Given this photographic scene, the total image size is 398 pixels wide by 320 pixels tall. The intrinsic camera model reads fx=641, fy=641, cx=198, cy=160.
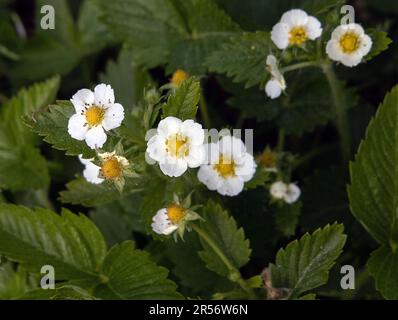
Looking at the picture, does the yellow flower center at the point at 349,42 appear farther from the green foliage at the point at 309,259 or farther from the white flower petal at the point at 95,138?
the white flower petal at the point at 95,138

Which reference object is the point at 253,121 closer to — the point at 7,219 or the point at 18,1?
the point at 7,219

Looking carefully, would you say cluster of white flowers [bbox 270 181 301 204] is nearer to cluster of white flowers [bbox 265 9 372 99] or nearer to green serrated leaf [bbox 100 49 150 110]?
cluster of white flowers [bbox 265 9 372 99]

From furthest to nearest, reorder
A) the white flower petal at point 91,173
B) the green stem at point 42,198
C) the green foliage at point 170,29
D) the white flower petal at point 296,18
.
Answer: the green stem at point 42,198, the green foliage at point 170,29, the white flower petal at point 296,18, the white flower petal at point 91,173

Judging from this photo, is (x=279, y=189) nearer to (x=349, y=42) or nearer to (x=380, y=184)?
(x=380, y=184)

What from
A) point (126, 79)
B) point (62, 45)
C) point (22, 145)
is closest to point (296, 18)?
point (126, 79)

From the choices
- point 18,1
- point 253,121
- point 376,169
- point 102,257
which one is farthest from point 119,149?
point 18,1

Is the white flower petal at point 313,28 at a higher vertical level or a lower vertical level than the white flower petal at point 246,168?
higher

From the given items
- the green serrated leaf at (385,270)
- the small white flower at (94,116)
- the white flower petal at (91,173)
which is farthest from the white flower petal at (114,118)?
the green serrated leaf at (385,270)

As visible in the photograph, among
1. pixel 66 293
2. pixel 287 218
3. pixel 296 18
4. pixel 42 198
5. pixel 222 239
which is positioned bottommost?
pixel 66 293
